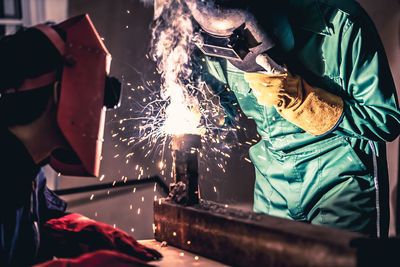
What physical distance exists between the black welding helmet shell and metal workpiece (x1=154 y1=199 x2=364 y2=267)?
0.86m

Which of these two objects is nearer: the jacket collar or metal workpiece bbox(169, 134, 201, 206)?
metal workpiece bbox(169, 134, 201, 206)

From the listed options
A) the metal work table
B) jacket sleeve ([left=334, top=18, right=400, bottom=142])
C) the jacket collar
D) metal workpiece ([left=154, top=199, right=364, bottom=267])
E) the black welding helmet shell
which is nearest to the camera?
metal workpiece ([left=154, top=199, right=364, bottom=267])

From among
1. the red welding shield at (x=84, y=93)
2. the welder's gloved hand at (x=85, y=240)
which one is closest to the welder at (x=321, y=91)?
the red welding shield at (x=84, y=93)

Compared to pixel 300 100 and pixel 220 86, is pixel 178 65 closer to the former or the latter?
pixel 220 86

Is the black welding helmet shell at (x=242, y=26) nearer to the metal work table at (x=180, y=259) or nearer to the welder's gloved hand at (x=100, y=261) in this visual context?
the metal work table at (x=180, y=259)

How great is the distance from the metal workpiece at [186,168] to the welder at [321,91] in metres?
0.53

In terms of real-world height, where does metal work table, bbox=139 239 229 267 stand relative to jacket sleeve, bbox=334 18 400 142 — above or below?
below

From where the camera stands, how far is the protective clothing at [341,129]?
199cm

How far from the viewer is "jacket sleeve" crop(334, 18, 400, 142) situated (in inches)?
77.3

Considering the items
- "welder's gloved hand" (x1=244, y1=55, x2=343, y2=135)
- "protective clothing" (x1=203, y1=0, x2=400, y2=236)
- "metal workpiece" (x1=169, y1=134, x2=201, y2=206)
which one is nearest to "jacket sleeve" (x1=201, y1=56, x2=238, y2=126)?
"protective clothing" (x1=203, y1=0, x2=400, y2=236)

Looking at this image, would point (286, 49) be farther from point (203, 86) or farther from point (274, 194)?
point (274, 194)

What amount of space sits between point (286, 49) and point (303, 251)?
1195mm

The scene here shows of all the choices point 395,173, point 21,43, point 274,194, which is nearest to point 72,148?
point 21,43

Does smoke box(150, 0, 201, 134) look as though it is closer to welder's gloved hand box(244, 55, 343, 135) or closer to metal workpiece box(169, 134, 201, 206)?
metal workpiece box(169, 134, 201, 206)
